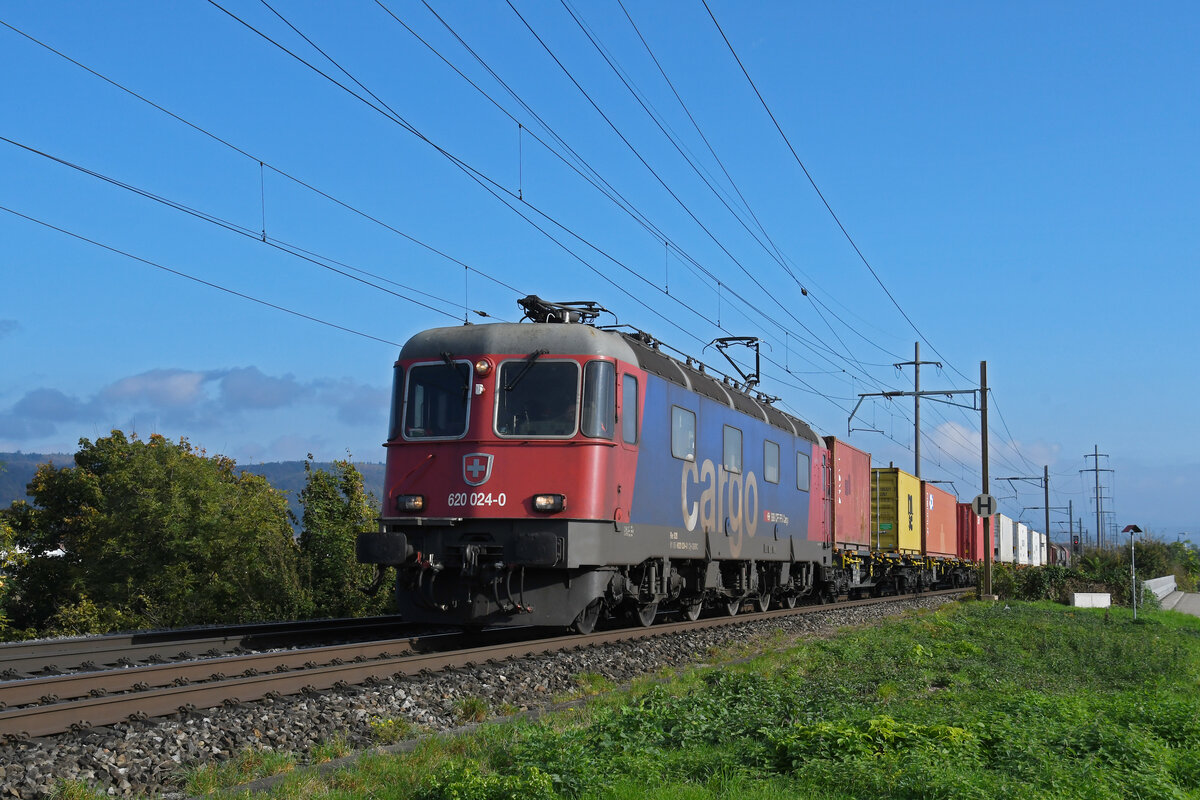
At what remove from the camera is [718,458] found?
1633cm

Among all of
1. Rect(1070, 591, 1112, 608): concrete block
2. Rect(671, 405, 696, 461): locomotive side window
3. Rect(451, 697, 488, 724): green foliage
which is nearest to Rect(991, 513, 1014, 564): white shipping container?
Rect(1070, 591, 1112, 608): concrete block

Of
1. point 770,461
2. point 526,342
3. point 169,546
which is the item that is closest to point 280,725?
point 526,342

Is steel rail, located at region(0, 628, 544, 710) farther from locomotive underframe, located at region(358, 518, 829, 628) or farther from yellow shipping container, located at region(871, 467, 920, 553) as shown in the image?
yellow shipping container, located at region(871, 467, 920, 553)

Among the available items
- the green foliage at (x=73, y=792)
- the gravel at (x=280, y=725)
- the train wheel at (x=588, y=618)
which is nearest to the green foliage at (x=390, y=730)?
the gravel at (x=280, y=725)

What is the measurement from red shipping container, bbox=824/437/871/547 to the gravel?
13634mm

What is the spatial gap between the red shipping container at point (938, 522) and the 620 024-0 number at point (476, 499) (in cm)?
2520

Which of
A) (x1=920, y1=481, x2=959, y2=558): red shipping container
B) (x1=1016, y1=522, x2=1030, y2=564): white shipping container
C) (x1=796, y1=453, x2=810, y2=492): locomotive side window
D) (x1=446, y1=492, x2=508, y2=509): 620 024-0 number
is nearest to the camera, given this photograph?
(x1=446, y1=492, x2=508, y2=509): 620 024-0 number

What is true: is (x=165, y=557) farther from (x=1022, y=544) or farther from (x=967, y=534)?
(x=1022, y=544)

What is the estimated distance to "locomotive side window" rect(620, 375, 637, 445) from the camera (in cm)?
1292

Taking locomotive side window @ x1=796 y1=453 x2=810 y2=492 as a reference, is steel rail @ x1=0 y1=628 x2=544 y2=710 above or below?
below

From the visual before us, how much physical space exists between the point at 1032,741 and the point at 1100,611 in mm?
20815

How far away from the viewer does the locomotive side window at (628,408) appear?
1292 centimetres

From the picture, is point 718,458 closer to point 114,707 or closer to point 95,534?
point 114,707

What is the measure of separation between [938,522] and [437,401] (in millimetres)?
29459
